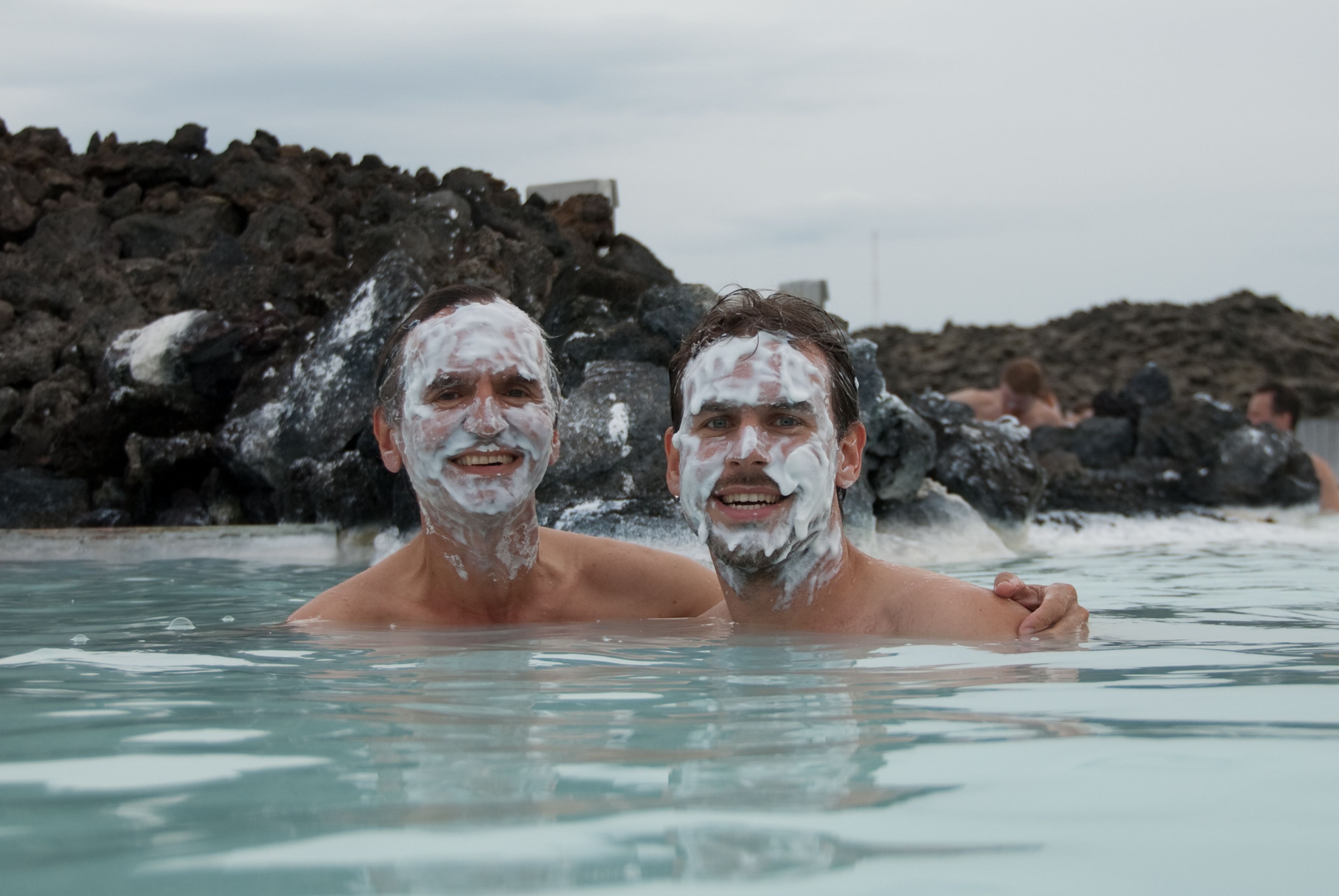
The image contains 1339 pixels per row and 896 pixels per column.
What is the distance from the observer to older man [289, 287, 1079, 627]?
361 centimetres

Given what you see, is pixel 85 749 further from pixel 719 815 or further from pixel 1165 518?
pixel 1165 518

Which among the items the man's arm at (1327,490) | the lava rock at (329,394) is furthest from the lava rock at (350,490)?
the man's arm at (1327,490)

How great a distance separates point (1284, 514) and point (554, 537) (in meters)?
→ 7.21

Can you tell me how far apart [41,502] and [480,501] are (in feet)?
18.4

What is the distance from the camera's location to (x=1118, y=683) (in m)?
2.55

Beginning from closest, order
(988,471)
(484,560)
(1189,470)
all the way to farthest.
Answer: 1. (484,560)
2. (988,471)
3. (1189,470)

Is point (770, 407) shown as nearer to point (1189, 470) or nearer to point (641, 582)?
point (641, 582)

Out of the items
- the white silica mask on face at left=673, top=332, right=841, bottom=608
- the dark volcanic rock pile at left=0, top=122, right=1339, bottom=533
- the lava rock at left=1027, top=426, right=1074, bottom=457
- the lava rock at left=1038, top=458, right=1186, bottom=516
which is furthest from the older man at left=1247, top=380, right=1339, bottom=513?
the white silica mask on face at left=673, top=332, right=841, bottom=608

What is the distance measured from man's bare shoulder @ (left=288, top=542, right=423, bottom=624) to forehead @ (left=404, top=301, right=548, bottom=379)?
2.30 feet

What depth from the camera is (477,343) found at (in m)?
3.70

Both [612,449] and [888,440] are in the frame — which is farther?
[888,440]

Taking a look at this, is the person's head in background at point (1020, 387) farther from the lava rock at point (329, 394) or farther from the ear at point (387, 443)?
the ear at point (387, 443)

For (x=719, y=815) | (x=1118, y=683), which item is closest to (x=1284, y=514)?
(x=1118, y=683)

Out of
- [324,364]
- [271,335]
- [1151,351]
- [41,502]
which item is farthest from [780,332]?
[1151,351]
